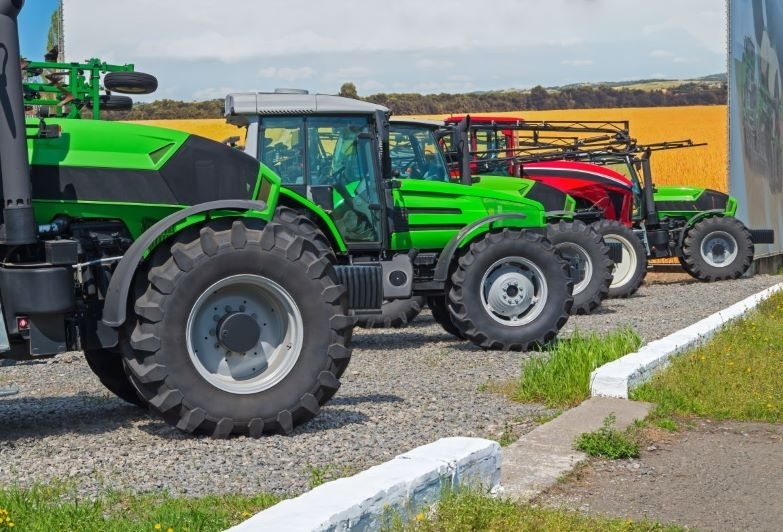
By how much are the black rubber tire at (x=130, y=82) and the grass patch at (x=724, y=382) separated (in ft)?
12.7

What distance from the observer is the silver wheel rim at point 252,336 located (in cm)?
730

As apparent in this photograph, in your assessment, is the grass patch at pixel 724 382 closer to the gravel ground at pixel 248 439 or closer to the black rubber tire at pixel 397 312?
the gravel ground at pixel 248 439

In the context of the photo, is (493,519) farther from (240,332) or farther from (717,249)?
(717,249)

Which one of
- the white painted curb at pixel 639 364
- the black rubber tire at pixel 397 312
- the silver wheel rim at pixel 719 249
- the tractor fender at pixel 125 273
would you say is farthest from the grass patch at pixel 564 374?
the silver wheel rim at pixel 719 249

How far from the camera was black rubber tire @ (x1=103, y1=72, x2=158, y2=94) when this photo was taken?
7598 mm

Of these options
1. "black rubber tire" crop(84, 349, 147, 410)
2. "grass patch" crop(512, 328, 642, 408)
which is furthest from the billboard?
"black rubber tire" crop(84, 349, 147, 410)

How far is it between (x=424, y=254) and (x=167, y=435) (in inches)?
242

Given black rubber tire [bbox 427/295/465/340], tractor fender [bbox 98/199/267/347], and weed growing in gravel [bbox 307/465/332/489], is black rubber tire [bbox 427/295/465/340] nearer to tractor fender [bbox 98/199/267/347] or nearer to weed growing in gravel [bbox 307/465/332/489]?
tractor fender [bbox 98/199/267/347]

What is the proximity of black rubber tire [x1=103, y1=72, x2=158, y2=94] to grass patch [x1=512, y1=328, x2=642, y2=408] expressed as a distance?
11.3ft

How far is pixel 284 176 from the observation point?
12555 mm

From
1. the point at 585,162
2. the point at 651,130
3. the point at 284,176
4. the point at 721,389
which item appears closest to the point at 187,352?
the point at 721,389

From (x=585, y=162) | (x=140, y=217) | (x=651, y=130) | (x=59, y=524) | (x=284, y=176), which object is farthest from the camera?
(x=651, y=130)

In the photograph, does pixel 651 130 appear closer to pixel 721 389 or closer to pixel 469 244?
pixel 469 244

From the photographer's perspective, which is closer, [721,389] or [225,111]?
[721,389]
